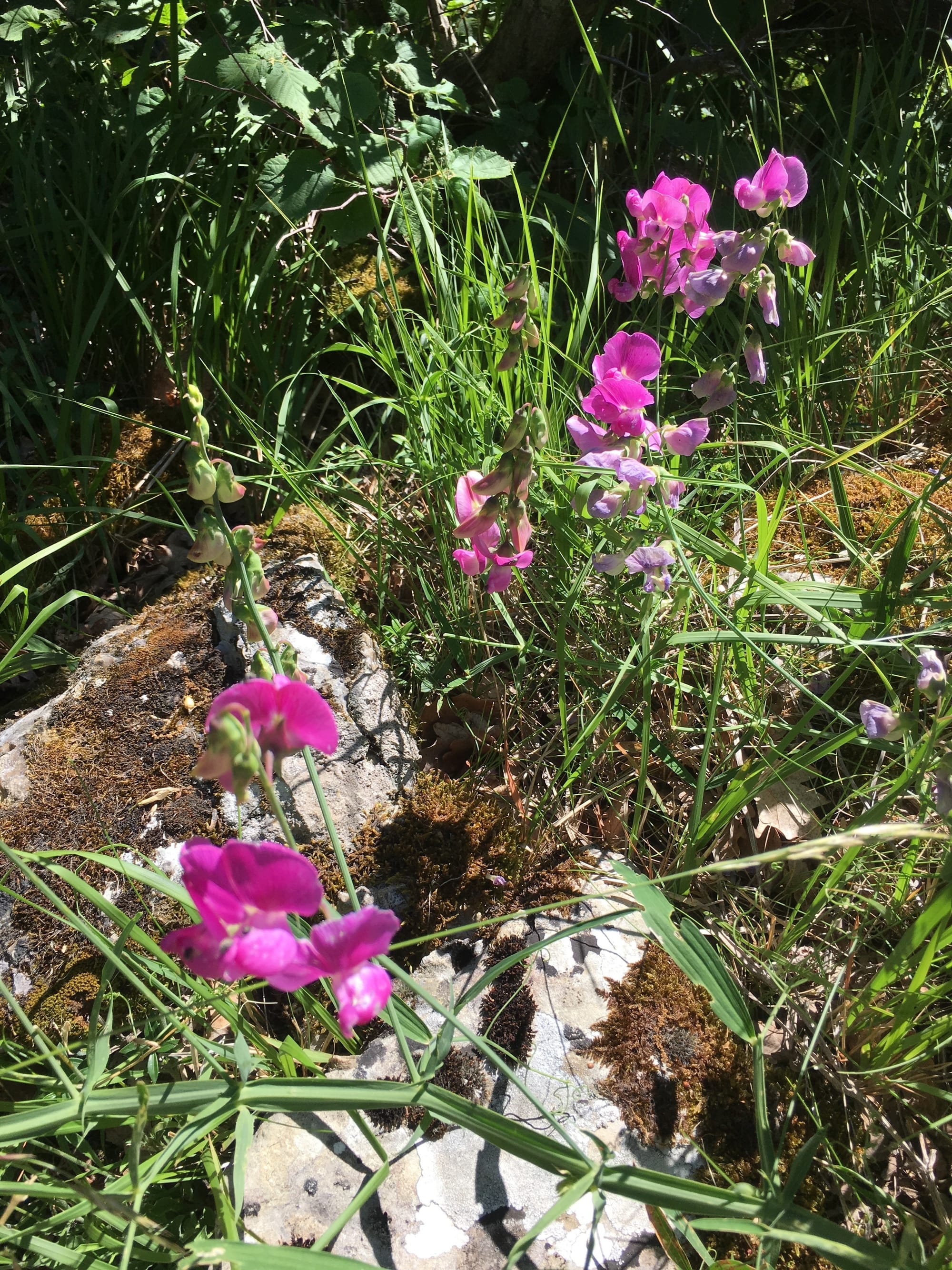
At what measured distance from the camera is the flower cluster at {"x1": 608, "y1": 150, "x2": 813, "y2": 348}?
166cm

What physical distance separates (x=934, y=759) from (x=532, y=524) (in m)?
1.09

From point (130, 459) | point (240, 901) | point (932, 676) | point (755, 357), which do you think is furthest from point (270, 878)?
point (130, 459)

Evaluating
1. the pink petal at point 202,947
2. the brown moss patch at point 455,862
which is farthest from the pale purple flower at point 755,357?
the pink petal at point 202,947

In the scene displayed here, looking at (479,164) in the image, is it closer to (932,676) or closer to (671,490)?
(671,490)

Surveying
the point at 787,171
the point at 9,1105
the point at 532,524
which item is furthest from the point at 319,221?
the point at 9,1105

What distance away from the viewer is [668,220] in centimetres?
175

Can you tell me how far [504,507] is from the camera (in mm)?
1457

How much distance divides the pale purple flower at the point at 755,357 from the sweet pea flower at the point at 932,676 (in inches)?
30.6

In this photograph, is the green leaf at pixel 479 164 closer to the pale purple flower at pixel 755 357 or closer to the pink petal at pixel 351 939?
the pale purple flower at pixel 755 357

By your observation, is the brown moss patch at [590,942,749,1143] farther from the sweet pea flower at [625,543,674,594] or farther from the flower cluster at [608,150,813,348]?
the flower cluster at [608,150,813,348]

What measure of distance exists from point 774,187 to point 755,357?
13.5 inches

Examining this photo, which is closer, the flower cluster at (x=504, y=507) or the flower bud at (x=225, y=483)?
the flower bud at (x=225, y=483)

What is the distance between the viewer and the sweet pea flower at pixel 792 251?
5.51ft

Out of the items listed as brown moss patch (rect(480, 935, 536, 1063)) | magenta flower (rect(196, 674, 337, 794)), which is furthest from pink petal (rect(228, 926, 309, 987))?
brown moss patch (rect(480, 935, 536, 1063))
